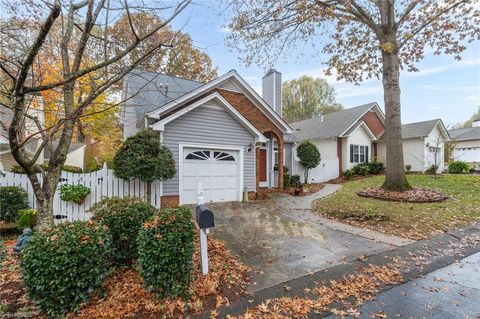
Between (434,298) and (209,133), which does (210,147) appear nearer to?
(209,133)

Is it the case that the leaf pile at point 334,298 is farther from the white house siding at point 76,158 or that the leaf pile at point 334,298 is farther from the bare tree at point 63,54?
the white house siding at point 76,158

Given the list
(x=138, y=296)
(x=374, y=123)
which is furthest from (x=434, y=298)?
(x=374, y=123)

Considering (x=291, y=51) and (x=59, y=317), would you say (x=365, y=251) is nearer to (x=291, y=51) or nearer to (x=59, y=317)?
(x=59, y=317)

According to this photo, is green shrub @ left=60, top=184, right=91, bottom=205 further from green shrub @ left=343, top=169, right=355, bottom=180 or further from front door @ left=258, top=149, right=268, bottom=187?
green shrub @ left=343, top=169, right=355, bottom=180

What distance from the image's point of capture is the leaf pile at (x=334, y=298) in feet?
10.9

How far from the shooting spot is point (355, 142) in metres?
20.5

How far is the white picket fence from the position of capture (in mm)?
7046

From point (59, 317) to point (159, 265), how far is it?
1.34 metres

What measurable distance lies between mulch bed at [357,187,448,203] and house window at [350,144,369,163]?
9.27 m

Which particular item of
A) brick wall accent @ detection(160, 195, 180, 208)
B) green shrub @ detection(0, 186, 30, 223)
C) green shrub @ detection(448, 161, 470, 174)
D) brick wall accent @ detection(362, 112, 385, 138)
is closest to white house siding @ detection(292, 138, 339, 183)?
brick wall accent @ detection(362, 112, 385, 138)

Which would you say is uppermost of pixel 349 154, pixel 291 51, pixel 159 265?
pixel 291 51

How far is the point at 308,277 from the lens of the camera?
421 centimetres

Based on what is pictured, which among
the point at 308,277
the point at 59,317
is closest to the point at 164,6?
the point at 59,317

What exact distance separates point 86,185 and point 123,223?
430 centimetres
